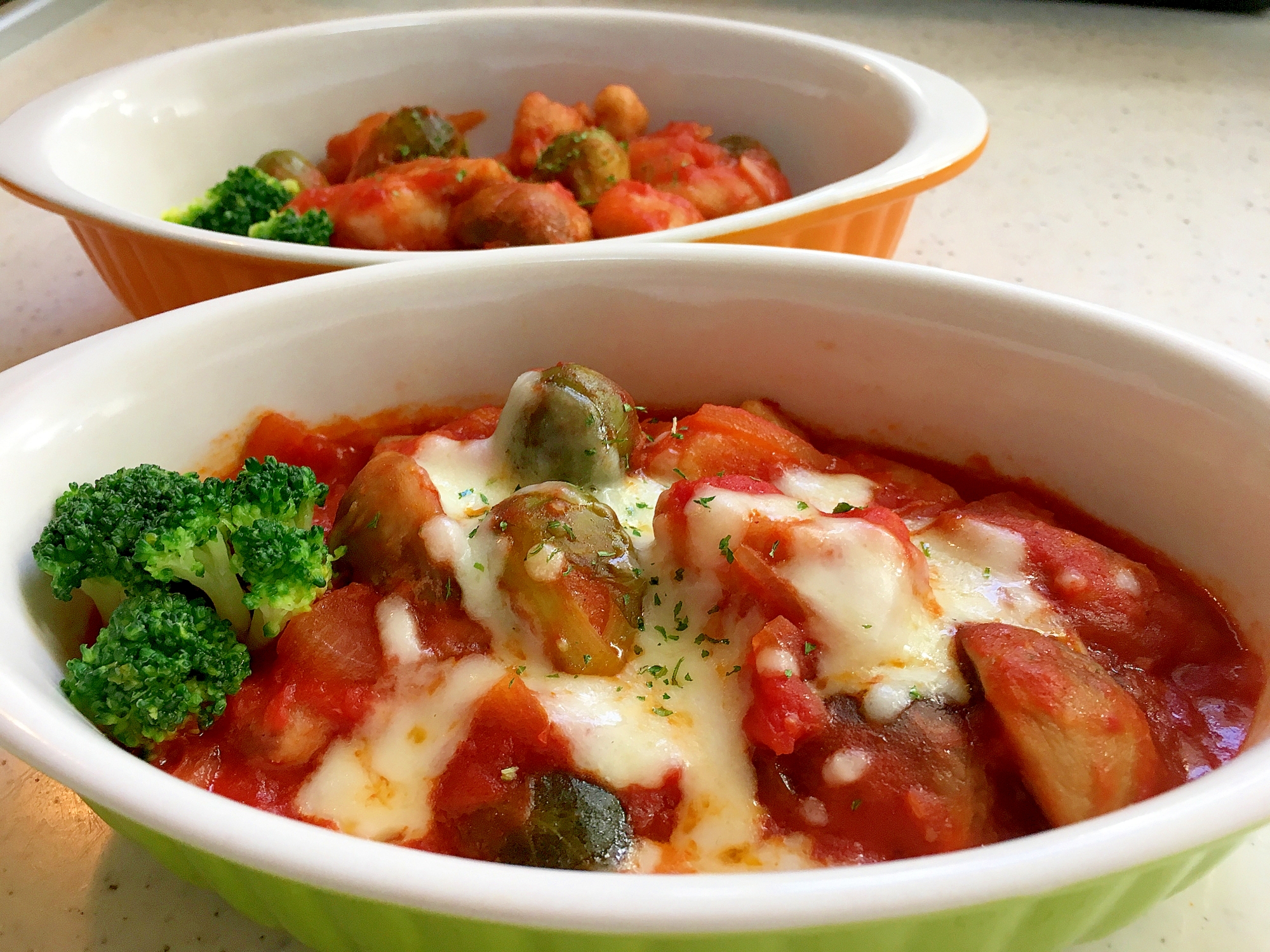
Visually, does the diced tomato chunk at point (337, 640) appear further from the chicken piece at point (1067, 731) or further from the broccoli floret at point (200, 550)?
the chicken piece at point (1067, 731)

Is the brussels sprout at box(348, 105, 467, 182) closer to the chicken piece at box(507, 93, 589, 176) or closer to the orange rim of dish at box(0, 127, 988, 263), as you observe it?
the chicken piece at box(507, 93, 589, 176)

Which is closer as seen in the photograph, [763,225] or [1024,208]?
[763,225]

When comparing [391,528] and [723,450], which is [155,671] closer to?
[391,528]

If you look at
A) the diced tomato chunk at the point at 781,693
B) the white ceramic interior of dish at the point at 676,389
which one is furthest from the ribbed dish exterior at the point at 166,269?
the diced tomato chunk at the point at 781,693

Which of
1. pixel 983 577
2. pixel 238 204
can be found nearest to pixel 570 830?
pixel 983 577

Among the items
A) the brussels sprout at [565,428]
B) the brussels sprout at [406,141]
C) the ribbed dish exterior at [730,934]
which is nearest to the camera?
the ribbed dish exterior at [730,934]

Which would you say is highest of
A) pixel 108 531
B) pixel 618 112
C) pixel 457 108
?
pixel 108 531

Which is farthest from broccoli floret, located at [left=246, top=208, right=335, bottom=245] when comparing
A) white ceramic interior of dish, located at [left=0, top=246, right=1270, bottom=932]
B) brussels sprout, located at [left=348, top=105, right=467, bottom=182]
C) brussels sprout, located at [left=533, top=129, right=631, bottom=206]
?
white ceramic interior of dish, located at [left=0, top=246, right=1270, bottom=932]
